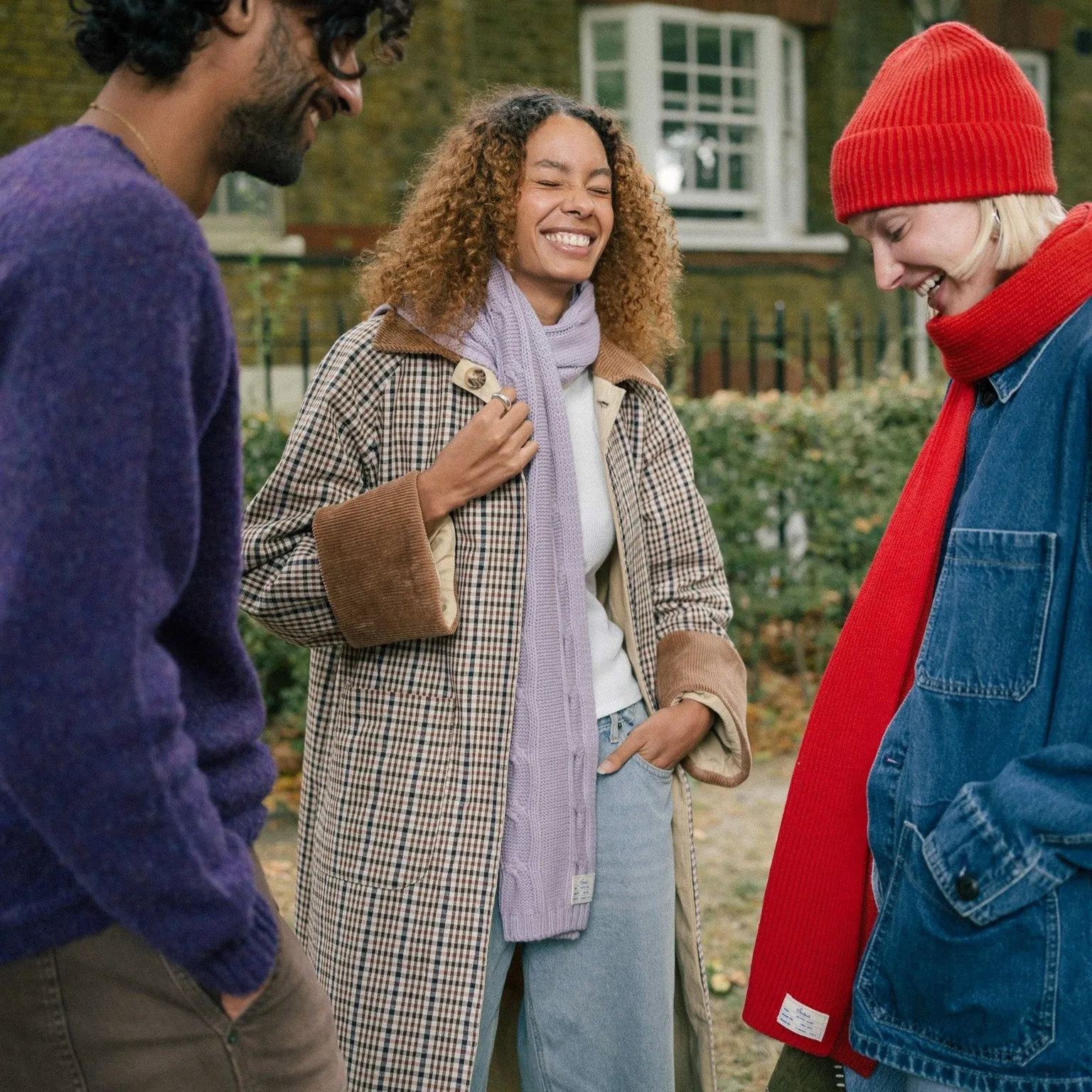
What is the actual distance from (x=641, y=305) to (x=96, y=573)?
191 centimetres

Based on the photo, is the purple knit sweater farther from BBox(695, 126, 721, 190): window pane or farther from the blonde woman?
BBox(695, 126, 721, 190): window pane

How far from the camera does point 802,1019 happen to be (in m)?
2.12

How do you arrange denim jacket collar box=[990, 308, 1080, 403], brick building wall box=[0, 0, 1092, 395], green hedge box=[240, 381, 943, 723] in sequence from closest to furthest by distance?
1. denim jacket collar box=[990, 308, 1080, 403]
2. green hedge box=[240, 381, 943, 723]
3. brick building wall box=[0, 0, 1092, 395]


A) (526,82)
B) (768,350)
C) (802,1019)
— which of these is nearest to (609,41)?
(526,82)

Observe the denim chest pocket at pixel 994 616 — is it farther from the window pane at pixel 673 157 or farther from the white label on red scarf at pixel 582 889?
the window pane at pixel 673 157

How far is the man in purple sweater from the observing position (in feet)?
4.06

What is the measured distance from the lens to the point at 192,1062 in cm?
148

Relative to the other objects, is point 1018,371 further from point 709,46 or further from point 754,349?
point 709,46

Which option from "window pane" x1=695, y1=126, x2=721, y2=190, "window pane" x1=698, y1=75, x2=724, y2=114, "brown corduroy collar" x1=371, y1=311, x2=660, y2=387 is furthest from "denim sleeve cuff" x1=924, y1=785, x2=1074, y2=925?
"window pane" x1=698, y1=75, x2=724, y2=114

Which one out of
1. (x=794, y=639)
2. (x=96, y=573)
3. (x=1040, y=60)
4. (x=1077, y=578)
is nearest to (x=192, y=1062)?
(x=96, y=573)

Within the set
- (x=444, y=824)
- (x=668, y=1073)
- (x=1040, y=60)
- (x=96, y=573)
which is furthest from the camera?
(x=1040, y=60)

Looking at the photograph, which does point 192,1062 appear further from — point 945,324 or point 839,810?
point 945,324

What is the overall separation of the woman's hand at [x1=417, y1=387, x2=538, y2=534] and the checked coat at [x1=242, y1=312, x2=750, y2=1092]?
0.04 m

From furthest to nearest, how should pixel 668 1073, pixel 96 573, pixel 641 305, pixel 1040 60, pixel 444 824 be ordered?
pixel 1040 60, pixel 641 305, pixel 668 1073, pixel 444 824, pixel 96 573
